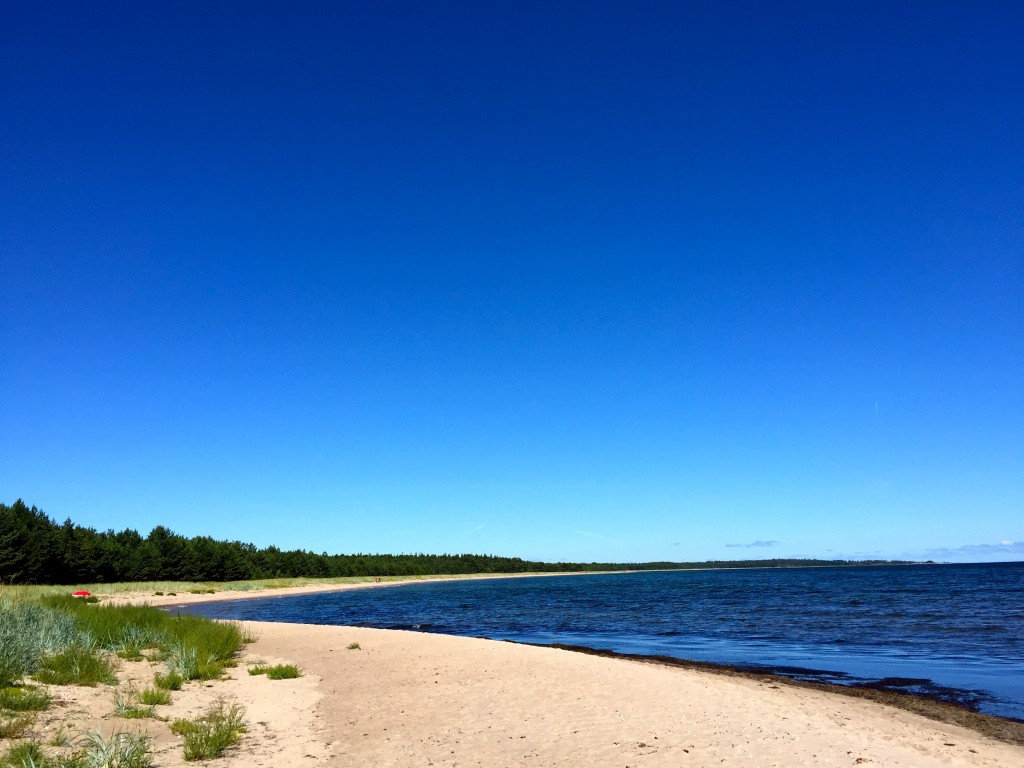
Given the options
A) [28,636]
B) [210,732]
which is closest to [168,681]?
[28,636]

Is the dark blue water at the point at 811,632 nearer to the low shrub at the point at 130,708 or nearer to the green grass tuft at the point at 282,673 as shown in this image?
the green grass tuft at the point at 282,673

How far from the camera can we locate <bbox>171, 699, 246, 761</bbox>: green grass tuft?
9.09 m

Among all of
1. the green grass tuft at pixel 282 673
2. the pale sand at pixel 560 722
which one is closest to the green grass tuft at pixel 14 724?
the pale sand at pixel 560 722

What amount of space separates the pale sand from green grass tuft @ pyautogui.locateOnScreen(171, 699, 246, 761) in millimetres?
216

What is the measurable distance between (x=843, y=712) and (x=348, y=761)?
10.7 m

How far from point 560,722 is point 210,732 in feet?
20.1

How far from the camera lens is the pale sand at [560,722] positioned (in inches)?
389

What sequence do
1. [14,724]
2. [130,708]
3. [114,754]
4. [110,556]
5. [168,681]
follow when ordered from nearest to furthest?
[114,754] → [14,724] → [130,708] → [168,681] → [110,556]

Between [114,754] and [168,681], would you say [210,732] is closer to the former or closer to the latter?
[114,754]

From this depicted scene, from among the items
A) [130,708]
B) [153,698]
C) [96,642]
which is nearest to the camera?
[130,708]

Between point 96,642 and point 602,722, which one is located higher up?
point 96,642

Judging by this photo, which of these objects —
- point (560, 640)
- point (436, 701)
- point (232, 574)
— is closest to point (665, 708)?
point (436, 701)

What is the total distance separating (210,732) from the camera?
33.1 ft

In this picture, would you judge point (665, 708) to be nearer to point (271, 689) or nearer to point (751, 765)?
point (751, 765)
